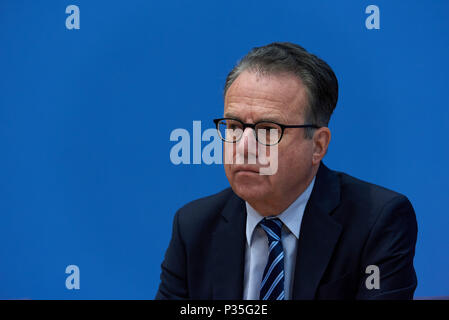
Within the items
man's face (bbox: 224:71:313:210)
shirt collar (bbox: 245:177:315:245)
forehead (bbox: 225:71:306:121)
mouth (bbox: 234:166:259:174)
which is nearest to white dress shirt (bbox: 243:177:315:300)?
shirt collar (bbox: 245:177:315:245)

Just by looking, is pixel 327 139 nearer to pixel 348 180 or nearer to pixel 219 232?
pixel 348 180

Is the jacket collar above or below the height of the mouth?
below

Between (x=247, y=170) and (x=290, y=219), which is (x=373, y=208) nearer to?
(x=290, y=219)

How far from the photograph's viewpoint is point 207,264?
2.34m

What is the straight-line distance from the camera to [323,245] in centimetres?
221

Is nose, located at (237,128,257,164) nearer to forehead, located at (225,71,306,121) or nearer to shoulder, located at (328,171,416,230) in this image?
forehead, located at (225,71,306,121)

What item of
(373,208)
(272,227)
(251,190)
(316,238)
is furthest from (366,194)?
(251,190)

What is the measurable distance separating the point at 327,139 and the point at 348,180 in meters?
0.26

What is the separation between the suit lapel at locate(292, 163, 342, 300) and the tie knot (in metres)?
0.08

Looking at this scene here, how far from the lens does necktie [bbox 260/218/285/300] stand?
2170mm

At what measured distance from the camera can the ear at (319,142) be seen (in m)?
2.25

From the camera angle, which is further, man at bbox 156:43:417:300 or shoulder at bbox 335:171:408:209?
shoulder at bbox 335:171:408:209

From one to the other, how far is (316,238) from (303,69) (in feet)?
2.05
